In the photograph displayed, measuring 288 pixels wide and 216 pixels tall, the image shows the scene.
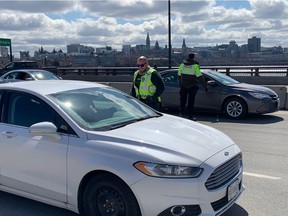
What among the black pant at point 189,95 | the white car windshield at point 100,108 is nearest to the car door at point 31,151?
the white car windshield at point 100,108

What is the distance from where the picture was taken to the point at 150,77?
23.8 feet

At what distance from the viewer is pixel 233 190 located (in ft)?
12.7

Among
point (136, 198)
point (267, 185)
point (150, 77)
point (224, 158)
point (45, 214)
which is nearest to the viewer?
point (136, 198)

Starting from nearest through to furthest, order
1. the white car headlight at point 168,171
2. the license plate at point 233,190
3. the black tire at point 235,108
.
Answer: the white car headlight at point 168,171 → the license plate at point 233,190 → the black tire at point 235,108

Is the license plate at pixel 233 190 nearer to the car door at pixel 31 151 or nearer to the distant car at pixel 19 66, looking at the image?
the car door at pixel 31 151

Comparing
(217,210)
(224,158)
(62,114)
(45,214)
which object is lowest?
(45,214)

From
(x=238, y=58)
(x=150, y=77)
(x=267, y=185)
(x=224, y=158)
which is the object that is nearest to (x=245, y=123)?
(x=150, y=77)

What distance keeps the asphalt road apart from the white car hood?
89 cm

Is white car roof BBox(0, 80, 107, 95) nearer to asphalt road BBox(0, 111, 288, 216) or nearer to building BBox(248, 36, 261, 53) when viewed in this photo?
asphalt road BBox(0, 111, 288, 216)

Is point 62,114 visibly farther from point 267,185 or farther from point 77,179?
point 267,185

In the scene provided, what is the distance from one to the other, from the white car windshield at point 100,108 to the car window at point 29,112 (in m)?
0.13

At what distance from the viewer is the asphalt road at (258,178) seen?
438 cm

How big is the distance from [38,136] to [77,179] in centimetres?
71

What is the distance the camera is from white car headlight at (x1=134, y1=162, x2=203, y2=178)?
11.2ft
